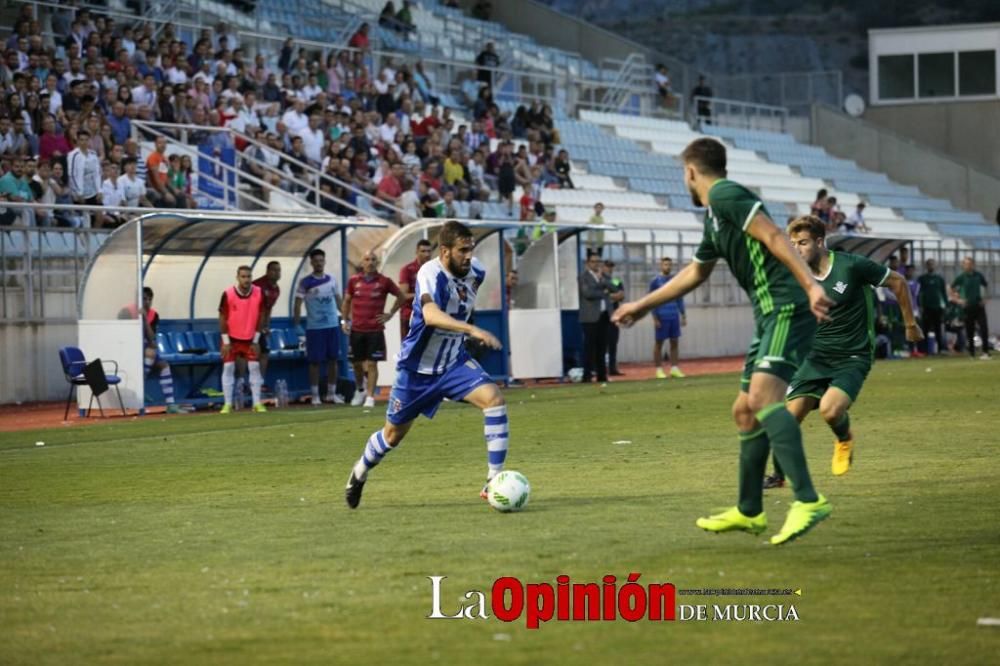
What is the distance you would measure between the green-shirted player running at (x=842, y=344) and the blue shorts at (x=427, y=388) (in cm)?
274

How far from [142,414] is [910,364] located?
17.2 m

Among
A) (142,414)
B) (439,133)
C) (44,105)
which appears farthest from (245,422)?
(439,133)

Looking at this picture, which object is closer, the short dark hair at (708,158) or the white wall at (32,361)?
the short dark hair at (708,158)

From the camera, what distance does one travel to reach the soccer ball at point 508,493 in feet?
38.5

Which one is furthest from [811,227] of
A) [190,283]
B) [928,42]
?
[928,42]

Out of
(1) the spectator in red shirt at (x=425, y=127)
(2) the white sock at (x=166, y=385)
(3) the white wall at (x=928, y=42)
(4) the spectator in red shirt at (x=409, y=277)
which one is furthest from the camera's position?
(3) the white wall at (x=928, y=42)

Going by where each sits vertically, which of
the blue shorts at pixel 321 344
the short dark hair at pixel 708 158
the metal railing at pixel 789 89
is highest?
the metal railing at pixel 789 89

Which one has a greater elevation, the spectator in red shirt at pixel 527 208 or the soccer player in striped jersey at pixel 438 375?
the spectator in red shirt at pixel 527 208

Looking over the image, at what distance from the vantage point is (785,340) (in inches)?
387

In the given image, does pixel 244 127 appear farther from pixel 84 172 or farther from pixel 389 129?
pixel 84 172

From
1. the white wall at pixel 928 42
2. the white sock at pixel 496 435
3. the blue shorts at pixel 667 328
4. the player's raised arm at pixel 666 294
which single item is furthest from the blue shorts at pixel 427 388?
the white wall at pixel 928 42

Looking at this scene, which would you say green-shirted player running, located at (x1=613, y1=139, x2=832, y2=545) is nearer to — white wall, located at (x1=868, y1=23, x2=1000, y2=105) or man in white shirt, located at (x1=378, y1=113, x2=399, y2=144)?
man in white shirt, located at (x1=378, y1=113, x2=399, y2=144)

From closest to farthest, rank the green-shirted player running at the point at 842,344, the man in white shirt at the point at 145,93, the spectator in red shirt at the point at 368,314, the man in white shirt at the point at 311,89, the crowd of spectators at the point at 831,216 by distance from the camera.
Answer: the green-shirted player running at the point at 842,344
the spectator in red shirt at the point at 368,314
the man in white shirt at the point at 145,93
the man in white shirt at the point at 311,89
the crowd of spectators at the point at 831,216

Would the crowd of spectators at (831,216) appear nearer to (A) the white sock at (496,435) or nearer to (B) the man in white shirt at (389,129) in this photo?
(B) the man in white shirt at (389,129)
